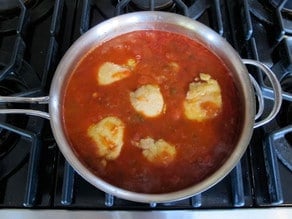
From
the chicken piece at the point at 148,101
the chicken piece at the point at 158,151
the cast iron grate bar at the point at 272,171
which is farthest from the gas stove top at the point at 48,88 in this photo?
the chicken piece at the point at 148,101

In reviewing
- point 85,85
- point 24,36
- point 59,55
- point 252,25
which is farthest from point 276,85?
point 24,36

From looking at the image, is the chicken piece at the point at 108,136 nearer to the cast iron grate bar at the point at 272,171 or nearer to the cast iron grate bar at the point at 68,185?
the cast iron grate bar at the point at 68,185

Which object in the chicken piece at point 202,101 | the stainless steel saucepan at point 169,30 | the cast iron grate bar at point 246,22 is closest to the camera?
the stainless steel saucepan at point 169,30

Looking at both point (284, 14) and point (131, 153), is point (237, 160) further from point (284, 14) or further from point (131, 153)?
point (284, 14)

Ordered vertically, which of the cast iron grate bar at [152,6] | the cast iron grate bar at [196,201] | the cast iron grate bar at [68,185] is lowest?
the cast iron grate bar at [196,201]

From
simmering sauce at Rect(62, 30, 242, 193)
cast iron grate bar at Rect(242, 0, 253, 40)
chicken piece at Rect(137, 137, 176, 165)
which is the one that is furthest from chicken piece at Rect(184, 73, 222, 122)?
cast iron grate bar at Rect(242, 0, 253, 40)

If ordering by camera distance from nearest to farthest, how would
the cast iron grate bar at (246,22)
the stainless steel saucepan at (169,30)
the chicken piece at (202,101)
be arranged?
the stainless steel saucepan at (169,30) < the chicken piece at (202,101) < the cast iron grate bar at (246,22)

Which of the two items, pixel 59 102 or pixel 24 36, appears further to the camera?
pixel 24 36
